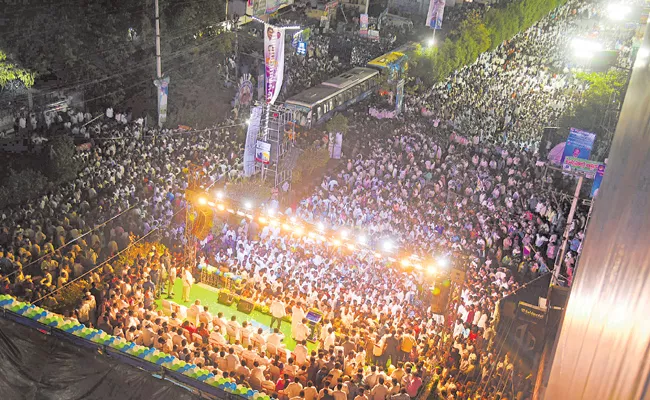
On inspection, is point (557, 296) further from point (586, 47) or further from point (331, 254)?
point (586, 47)

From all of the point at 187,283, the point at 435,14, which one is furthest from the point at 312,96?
the point at 187,283

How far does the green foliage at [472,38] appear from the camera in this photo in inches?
1308

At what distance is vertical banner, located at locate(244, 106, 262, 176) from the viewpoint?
1858 centimetres

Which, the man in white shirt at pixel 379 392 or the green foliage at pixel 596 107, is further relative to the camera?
the green foliage at pixel 596 107

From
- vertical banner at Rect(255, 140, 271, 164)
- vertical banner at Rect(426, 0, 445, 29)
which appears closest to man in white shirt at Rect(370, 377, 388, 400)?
vertical banner at Rect(255, 140, 271, 164)

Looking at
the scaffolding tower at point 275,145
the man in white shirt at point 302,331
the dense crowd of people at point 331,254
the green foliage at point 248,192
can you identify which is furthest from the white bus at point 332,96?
the man in white shirt at point 302,331

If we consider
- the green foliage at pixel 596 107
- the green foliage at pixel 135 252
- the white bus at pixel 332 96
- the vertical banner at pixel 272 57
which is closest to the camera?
the green foliage at pixel 135 252

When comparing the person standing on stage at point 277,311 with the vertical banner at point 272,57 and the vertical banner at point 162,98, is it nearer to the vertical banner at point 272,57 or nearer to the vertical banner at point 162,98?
the vertical banner at point 272,57

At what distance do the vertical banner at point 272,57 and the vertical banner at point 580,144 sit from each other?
8657 mm

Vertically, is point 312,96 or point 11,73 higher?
point 11,73

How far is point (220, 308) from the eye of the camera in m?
14.7

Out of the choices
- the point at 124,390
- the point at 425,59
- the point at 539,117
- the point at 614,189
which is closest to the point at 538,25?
the point at 425,59

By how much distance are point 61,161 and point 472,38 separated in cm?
2621

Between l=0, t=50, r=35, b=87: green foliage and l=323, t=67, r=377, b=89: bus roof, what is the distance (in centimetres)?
1205
